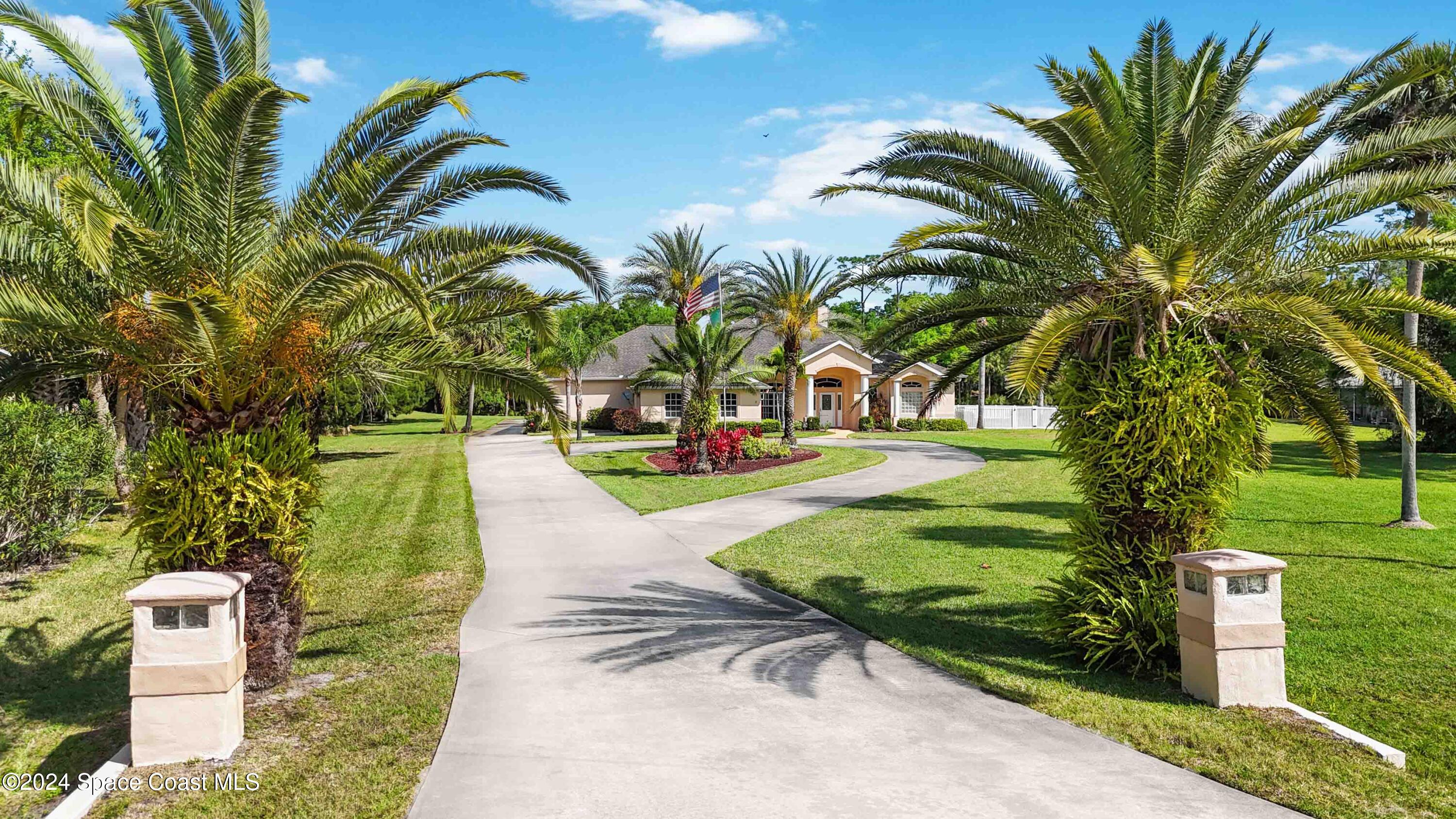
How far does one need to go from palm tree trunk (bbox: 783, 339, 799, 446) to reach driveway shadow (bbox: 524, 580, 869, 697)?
20483 mm

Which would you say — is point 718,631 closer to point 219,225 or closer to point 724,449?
point 219,225

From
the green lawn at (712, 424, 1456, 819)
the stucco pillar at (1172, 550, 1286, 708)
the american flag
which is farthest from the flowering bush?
the stucco pillar at (1172, 550, 1286, 708)

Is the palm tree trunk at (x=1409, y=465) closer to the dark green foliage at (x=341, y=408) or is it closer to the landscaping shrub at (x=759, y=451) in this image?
the landscaping shrub at (x=759, y=451)

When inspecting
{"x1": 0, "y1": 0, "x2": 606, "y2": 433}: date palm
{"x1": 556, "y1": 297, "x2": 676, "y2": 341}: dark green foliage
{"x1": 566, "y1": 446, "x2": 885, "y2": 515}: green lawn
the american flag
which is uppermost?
{"x1": 556, "y1": 297, "x2": 676, "y2": 341}: dark green foliage

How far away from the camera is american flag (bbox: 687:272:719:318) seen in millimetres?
25531

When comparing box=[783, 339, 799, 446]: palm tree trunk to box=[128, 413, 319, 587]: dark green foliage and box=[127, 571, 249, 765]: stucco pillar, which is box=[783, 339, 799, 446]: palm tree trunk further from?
box=[127, 571, 249, 765]: stucco pillar

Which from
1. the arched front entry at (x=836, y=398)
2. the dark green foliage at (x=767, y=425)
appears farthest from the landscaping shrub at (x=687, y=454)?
the arched front entry at (x=836, y=398)

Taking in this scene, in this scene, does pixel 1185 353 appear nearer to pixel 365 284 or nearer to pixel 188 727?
pixel 365 284

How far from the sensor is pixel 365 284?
24.3 feet

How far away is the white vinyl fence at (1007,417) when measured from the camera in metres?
46.5

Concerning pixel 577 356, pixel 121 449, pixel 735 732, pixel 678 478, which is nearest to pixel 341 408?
pixel 577 356

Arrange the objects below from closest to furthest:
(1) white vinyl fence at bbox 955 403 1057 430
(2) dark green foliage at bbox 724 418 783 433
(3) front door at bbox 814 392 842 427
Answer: (2) dark green foliage at bbox 724 418 783 433
(3) front door at bbox 814 392 842 427
(1) white vinyl fence at bbox 955 403 1057 430

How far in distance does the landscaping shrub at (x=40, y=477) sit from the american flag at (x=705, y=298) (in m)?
15.8

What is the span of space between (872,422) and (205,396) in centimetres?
3714
